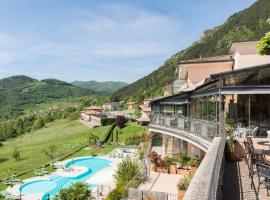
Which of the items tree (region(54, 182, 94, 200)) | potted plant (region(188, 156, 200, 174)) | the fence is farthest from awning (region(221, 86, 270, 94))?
tree (region(54, 182, 94, 200))

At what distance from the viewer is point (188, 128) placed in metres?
17.8

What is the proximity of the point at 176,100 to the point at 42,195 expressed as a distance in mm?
15419

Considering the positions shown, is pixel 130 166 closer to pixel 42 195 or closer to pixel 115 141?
pixel 42 195

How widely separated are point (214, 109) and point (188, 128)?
3537 mm

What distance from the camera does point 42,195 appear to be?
2927 centimetres

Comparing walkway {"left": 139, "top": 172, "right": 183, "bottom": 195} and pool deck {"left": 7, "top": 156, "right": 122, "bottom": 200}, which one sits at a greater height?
walkway {"left": 139, "top": 172, "right": 183, "bottom": 195}

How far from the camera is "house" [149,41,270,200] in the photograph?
23.3ft

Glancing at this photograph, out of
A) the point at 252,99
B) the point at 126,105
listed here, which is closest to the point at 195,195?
the point at 252,99

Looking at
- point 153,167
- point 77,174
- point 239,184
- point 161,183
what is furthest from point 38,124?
point 239,184

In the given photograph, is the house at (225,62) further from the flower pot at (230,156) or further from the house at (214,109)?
the flower pot at (230,156)

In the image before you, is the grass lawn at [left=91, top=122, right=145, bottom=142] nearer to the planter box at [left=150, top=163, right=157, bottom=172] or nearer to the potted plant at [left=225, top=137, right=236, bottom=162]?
the planter box at [left=150, top=163, right=157, bottom=172]

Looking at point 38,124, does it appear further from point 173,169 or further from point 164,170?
point 173,169

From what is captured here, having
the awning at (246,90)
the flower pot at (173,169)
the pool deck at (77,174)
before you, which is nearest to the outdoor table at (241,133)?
the awning at (246,90)

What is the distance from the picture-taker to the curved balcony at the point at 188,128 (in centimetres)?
1366
